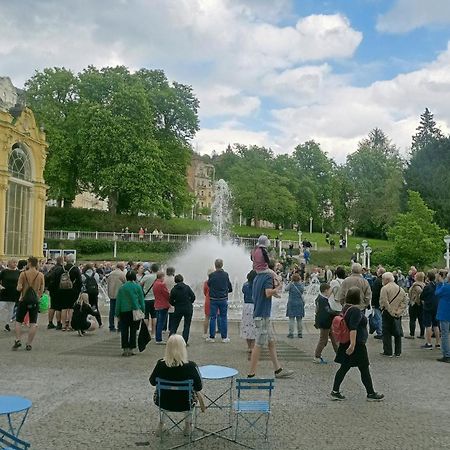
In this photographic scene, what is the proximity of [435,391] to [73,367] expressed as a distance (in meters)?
6.32

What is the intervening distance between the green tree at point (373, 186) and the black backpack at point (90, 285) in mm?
61024

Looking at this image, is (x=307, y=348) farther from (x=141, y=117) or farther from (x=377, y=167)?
(x=377, y=167)

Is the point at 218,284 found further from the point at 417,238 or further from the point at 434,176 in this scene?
the point at 434,176

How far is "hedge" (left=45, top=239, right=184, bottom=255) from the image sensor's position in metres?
49.2

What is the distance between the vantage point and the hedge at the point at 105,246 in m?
49.2

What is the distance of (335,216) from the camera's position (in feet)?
296

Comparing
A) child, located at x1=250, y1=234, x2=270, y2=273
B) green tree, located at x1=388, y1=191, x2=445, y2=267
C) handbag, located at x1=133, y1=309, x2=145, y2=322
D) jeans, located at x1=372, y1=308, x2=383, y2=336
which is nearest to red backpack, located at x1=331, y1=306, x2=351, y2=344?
child, located at x1=250, y1=234, x2=270, y2=273

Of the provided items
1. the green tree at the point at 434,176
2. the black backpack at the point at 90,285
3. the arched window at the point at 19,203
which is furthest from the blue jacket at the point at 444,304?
the green tree at the point at 434,176

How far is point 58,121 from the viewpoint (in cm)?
5494

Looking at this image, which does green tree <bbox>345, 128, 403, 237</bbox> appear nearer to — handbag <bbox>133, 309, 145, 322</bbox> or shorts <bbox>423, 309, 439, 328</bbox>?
shorts <bbox>423, 309, 439, 328</bbox>

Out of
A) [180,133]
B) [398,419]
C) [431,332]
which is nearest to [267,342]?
[398,419]

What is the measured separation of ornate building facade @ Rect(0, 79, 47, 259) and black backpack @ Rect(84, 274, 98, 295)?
17924 mm

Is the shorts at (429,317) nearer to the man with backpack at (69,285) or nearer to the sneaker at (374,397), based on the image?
the sneaker at (374,397)

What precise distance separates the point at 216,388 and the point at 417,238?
142ft
